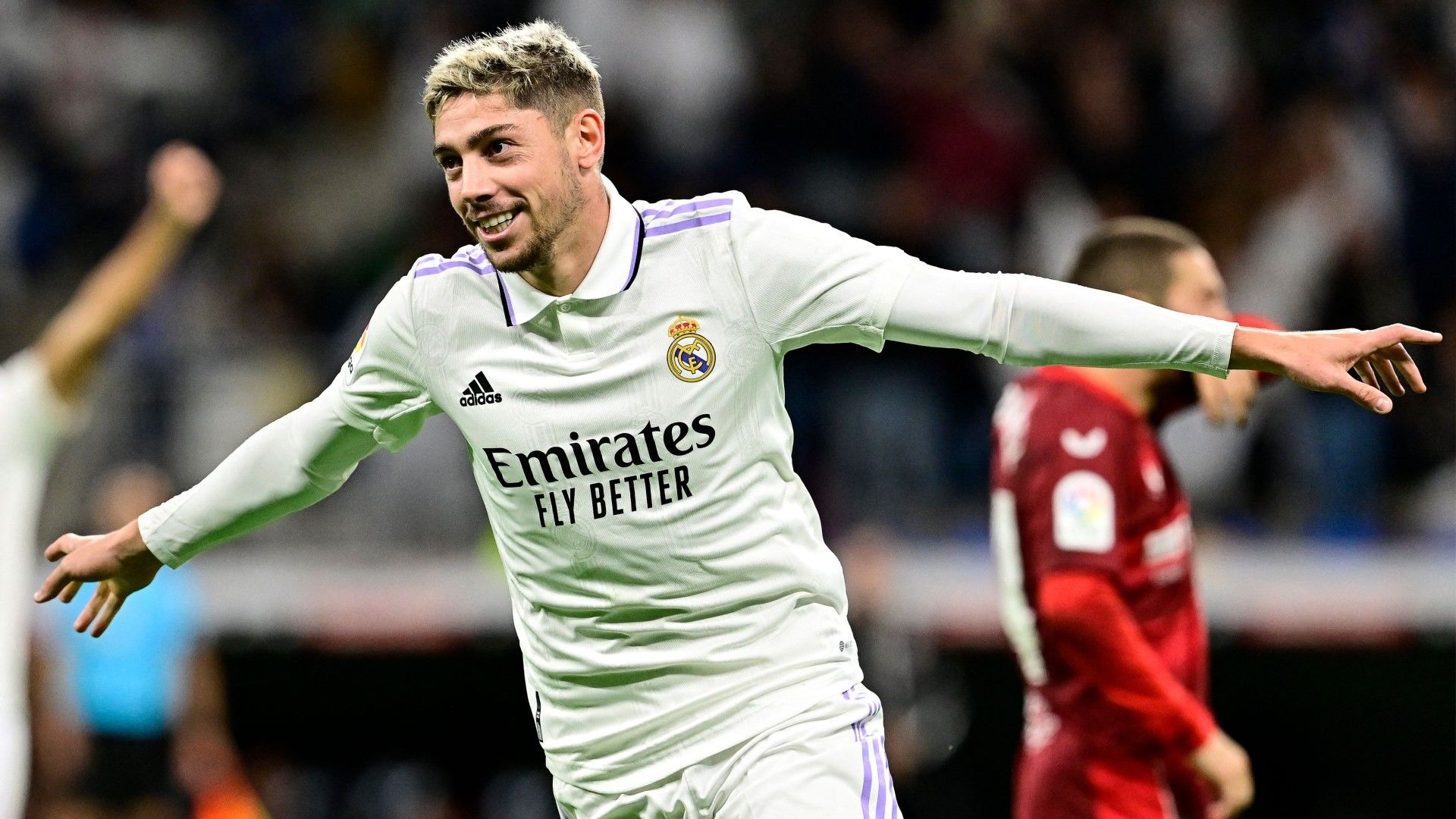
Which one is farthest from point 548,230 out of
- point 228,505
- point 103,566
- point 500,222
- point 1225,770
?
point 1225,770

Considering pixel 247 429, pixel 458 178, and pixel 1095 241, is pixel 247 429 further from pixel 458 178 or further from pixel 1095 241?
pixel 458 178

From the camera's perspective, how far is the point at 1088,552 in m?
4.96

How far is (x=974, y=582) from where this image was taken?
342 inches

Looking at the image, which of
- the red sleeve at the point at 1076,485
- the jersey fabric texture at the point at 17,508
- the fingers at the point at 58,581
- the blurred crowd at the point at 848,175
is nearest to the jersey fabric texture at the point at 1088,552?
the red sleeve at the point at 1076,485

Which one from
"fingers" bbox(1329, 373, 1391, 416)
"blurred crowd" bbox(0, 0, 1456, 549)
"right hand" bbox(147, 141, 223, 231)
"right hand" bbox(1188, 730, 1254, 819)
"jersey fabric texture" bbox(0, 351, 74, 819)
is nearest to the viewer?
"fingers" bbox(1329, 373, 1391, 416)

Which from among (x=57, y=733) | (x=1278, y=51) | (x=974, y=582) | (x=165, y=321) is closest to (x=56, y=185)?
(x=165, y=321)

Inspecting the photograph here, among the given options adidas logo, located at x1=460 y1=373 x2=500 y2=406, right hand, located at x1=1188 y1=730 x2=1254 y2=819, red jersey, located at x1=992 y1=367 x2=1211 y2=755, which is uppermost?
adidas logo, located at x1=460 y1=373 x2=500 y2=406

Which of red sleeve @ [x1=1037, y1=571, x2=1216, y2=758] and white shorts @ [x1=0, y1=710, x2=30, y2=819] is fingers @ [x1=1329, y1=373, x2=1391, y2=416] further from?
white shorts @ [x1=0, y1=710, x2=30, y2=819]

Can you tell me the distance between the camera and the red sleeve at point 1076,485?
16.3ft

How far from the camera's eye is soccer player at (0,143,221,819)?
514 centimetres

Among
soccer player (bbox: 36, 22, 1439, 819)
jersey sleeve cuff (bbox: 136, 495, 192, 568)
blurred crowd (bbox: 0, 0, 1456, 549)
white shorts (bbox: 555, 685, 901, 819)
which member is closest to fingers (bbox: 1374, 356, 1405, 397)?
soccer player (bbox: 36, 22, 1439, 819)

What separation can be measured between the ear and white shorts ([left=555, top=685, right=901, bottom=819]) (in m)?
1.21

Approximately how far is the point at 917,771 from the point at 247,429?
367 centimetres

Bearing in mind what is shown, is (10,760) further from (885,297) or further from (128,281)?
(885,297)
